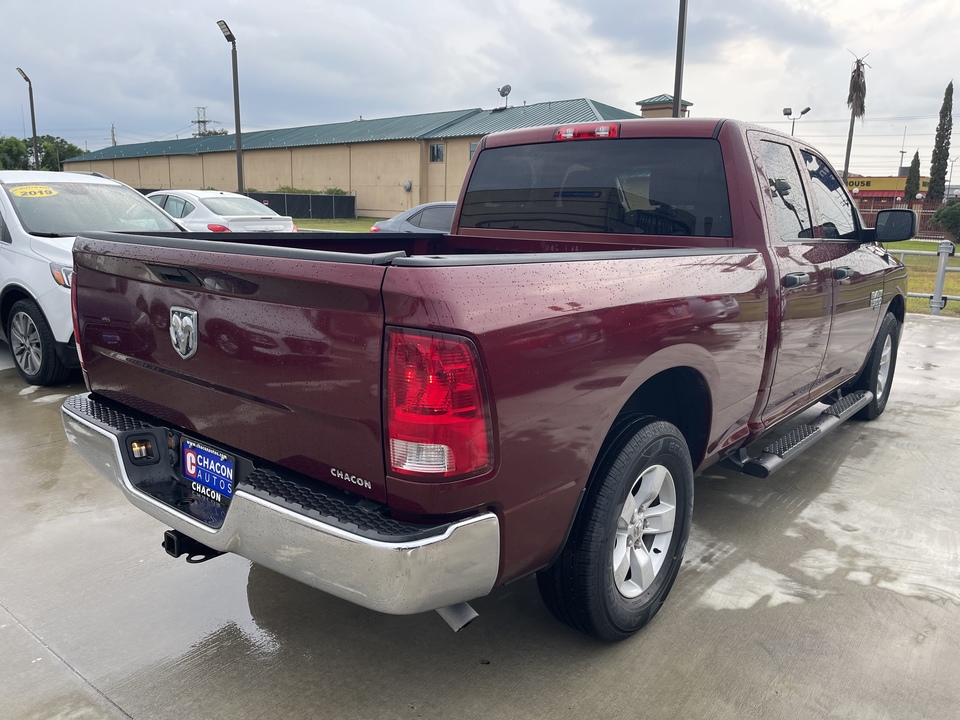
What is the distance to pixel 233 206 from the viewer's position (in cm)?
1273

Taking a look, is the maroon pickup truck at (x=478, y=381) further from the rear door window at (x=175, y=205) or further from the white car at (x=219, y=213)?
the rear door window at (x=175, y=205)

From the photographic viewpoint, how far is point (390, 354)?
195cm

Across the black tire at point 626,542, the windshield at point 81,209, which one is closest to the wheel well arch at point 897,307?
the black tire at point 626,542

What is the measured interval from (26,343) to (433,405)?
5630 millimetres

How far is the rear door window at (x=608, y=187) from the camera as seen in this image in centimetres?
351

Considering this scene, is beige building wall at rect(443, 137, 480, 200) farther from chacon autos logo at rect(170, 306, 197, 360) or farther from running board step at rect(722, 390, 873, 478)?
chacon autos logo at rect(170, 306, 197, 360)

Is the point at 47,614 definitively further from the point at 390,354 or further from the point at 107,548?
the point at 390,354

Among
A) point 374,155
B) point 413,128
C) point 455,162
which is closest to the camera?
point 455,162

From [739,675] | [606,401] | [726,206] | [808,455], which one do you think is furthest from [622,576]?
[808,455]

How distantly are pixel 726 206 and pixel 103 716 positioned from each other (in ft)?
10.4

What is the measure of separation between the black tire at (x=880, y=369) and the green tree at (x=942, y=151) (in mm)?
47944

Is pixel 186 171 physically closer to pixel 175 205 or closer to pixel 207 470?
pixel 175 205

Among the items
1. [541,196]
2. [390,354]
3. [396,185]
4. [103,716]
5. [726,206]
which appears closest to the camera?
[390,354]

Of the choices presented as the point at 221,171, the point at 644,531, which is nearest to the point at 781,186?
the point at 644,531
